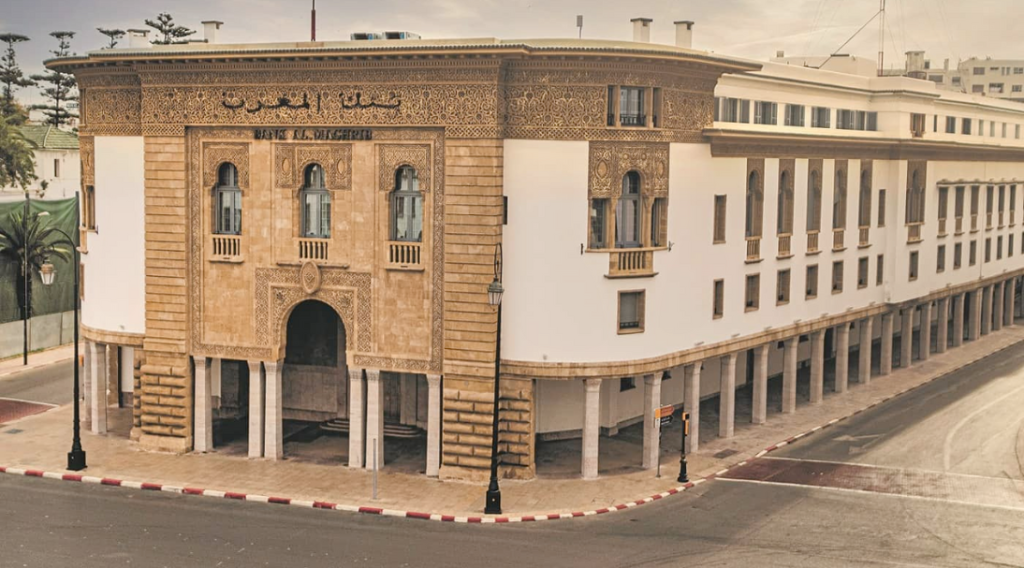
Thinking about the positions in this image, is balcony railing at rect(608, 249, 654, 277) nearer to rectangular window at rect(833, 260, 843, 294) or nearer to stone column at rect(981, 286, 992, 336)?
rectangular window at rect(833, 260, 843, 294)

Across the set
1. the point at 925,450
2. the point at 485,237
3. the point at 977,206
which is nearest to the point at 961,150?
the point at 977,206

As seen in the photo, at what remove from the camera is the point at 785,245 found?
4981cm

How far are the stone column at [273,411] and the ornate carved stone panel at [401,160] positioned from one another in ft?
25.8

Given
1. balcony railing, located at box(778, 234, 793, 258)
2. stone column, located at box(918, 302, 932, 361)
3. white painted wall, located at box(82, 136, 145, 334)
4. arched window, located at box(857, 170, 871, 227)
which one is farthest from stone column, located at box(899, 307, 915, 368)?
white painted wall, located at box(82, 136, 145, 334)

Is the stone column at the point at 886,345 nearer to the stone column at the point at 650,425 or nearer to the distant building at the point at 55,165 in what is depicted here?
the stone column at the point at 650,425

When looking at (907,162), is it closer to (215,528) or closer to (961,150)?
(961,150)

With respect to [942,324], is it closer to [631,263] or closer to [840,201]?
[840,201]

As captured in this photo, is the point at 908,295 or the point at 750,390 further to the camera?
the point at 908,295

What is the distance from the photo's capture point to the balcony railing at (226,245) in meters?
42.7

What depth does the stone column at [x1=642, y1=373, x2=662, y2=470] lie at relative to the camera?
41375 millimetres

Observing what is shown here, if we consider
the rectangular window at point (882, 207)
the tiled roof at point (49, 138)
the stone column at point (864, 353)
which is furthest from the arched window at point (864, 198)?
the tiled roof at point (49, 138)

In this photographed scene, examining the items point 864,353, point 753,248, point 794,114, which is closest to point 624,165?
point 753,248

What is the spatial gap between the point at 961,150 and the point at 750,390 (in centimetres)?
2085

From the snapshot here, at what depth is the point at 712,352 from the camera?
147 ft
